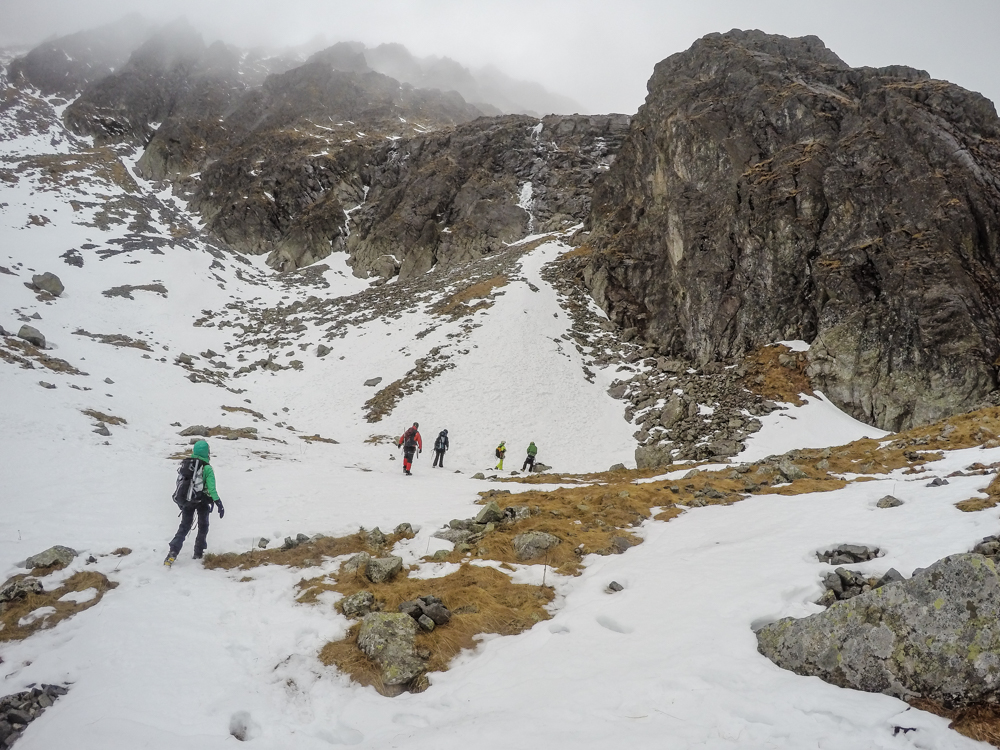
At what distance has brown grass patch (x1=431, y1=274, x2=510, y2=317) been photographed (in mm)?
34912

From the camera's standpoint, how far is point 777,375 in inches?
972

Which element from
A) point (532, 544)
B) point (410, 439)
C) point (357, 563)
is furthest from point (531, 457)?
point (357, 563)

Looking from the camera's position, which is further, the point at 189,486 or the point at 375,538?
the point at 375,538

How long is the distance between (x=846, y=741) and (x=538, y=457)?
64.5 feet

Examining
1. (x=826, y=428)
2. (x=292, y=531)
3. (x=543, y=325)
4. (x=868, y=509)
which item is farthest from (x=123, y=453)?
(x=826, y=428)

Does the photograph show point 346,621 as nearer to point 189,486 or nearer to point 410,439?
point 189,486

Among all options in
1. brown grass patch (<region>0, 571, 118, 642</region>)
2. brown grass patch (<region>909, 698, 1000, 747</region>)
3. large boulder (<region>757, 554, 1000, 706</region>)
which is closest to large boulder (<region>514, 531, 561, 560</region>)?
large boulder (<region>757, 554, 1000, 706</region>)

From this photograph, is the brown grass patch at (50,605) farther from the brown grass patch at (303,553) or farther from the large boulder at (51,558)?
the brown grass patch at (303,553)

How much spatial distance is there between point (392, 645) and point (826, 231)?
106ft

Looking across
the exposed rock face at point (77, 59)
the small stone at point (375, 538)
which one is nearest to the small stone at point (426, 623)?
the small stone at point (375, 538)

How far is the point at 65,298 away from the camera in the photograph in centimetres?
3366

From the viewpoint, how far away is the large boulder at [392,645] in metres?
5.15

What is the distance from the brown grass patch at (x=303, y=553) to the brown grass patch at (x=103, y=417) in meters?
12.2

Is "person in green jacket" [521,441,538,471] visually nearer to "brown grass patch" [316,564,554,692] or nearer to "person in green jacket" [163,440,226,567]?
"brown grass patch" [316,564,554,692]
